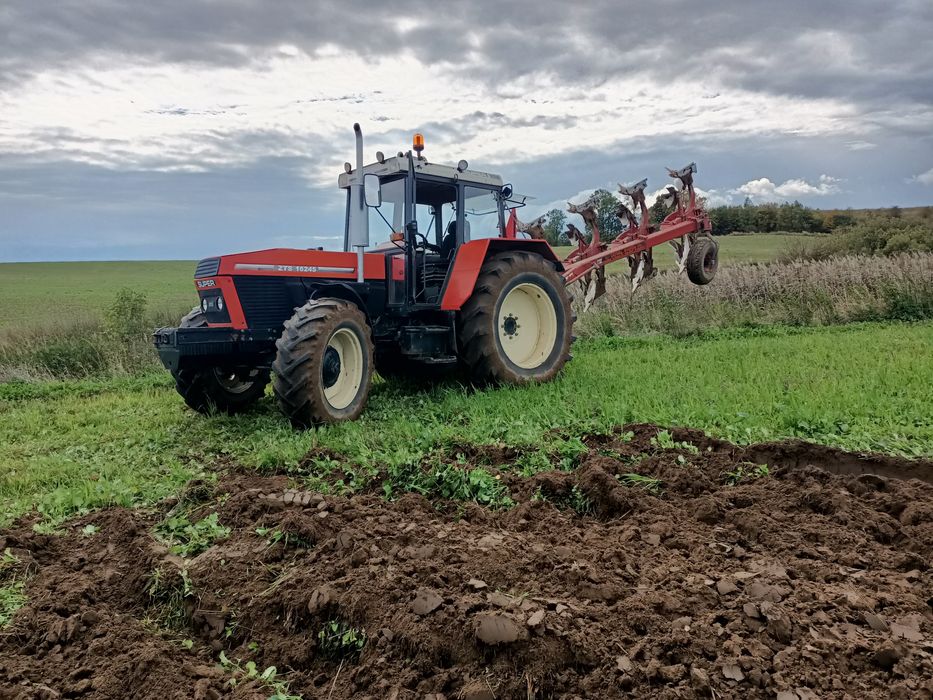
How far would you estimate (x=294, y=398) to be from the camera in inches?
221

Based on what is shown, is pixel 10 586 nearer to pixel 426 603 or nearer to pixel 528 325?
pixel 426 603

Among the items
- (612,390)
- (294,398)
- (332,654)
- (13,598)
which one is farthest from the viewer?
(612,390)

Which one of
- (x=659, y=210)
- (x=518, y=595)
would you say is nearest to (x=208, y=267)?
(x=518, y=595)

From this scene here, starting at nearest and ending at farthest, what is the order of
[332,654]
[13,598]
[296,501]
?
[332,654]
[13,598]
[296,501]

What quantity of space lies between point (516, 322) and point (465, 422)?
7.45 feet

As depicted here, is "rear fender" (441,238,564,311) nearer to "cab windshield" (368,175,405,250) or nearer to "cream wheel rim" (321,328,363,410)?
"cab windshield" (368,175,405,250)

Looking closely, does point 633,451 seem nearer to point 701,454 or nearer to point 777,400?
point 701,454

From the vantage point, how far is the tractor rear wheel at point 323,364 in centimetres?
560

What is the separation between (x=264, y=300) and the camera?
645cm

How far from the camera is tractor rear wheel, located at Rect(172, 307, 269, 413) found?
673cm

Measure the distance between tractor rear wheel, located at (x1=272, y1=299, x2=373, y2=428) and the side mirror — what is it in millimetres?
1430

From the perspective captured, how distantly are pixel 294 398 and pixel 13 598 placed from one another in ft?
8.73

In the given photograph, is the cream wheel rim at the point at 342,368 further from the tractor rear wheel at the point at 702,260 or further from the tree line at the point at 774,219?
the tree line at the point at 774,219

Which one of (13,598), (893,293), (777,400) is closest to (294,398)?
(13,598)
